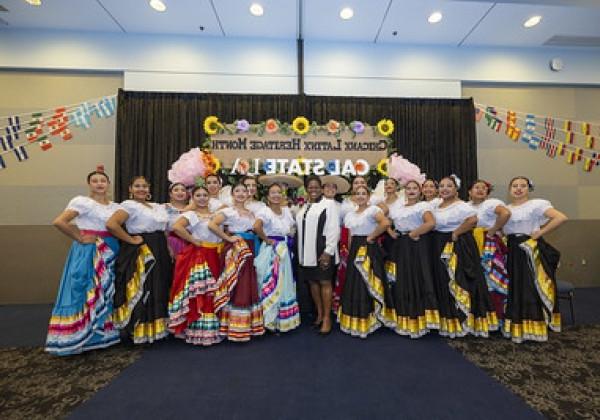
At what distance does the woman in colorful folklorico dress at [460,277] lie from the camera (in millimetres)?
2793

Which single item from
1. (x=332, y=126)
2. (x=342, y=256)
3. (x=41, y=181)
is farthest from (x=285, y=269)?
(x=41, y=181)

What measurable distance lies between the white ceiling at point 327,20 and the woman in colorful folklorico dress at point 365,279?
3.00m

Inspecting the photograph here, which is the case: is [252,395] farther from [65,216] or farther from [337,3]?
[337,3]

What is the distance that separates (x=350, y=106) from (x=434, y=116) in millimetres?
1416

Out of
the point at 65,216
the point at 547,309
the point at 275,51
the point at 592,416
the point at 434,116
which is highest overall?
the point at 275,51

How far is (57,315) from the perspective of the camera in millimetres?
2523

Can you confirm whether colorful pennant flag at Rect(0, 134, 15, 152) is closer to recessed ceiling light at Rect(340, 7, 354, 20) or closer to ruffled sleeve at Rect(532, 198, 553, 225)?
recessed ceiling light at Rect(340, 7, 354, 20)

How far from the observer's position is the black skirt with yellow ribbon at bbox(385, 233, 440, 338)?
2.83 m

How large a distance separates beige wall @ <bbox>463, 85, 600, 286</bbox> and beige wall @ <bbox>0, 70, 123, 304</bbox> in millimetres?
6429

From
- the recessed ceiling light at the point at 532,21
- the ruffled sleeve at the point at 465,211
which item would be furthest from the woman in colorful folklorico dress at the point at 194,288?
the recessed ceiling light at the point at 532,21

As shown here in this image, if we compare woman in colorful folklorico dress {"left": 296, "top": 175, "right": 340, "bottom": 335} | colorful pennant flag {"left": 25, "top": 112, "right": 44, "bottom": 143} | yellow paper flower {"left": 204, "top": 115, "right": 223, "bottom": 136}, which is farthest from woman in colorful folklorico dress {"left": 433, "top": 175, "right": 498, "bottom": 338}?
colorful pennant flag {"left": 25, "top": 112, "right": 44, "bottom": 143}

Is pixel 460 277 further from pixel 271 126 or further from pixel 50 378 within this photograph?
pixel 50 378

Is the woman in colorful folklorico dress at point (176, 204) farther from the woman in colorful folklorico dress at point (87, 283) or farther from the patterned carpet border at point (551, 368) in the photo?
the patterned carpet border at point (551, 368)

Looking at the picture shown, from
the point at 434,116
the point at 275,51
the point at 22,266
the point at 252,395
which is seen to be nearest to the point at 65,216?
the point at 252,395
